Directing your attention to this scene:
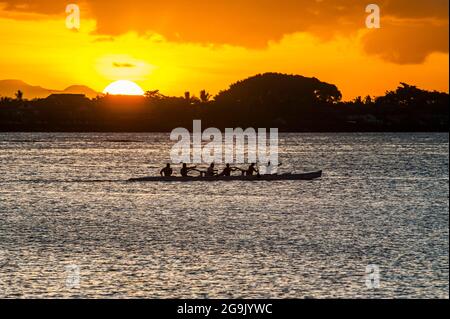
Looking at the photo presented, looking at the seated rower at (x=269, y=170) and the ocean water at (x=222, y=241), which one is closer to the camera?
the ocean water at (x=222, y=241)

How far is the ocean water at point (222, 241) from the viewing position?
33.0m

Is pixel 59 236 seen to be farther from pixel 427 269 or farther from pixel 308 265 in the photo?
pixel 427 269

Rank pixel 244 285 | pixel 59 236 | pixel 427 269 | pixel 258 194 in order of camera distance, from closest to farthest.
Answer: pixel 244 285, pixel 427 269, pixel 59 236, pixel 258 194

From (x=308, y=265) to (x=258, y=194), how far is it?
133ft

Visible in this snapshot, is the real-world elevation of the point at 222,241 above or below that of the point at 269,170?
below

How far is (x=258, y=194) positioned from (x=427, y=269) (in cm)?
4251

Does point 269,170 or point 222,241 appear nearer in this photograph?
point 222,241

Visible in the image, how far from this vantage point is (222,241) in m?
46.7

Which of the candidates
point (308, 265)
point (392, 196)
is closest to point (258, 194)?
point (392, 196)

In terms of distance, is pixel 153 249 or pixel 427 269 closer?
pixel 427 269
